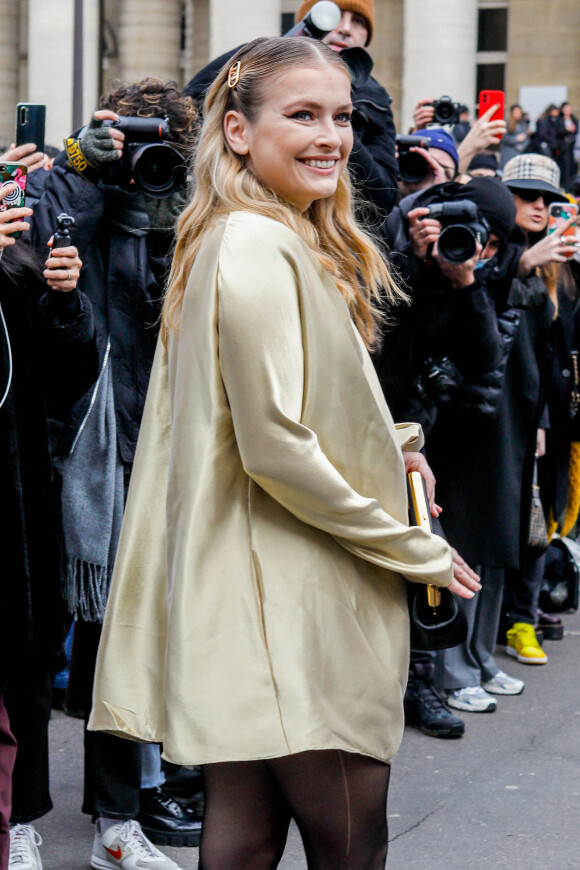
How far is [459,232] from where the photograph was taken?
436 cm

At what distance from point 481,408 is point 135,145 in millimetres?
1985

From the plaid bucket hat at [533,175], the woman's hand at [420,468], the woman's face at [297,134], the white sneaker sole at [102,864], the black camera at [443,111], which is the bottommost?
the white sneaker sole at [102,864]

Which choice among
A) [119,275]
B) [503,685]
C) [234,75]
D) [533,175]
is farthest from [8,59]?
[234,75]

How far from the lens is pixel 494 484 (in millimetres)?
5320

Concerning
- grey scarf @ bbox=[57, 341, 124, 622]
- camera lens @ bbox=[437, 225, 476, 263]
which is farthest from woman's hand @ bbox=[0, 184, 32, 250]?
camera lens @ bbox=[437, 225, 476, 263]

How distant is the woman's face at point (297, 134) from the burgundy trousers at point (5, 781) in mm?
1376

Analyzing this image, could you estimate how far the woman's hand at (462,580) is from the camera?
2.34 metres

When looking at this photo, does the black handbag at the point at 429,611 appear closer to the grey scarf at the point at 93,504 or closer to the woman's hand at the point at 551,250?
the grey scarf at the point at 93,504

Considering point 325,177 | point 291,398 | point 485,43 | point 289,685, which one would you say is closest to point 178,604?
point 289,685

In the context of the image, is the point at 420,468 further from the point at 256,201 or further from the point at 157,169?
the point at 157,169

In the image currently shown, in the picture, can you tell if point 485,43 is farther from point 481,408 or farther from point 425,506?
point 425,506

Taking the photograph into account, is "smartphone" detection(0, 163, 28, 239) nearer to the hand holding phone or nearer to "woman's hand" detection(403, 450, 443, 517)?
the hand holding phone

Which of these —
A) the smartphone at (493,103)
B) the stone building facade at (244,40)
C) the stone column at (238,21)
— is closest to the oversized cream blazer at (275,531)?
the smartphone at (493,103)

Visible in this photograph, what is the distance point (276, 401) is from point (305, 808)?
71cm
